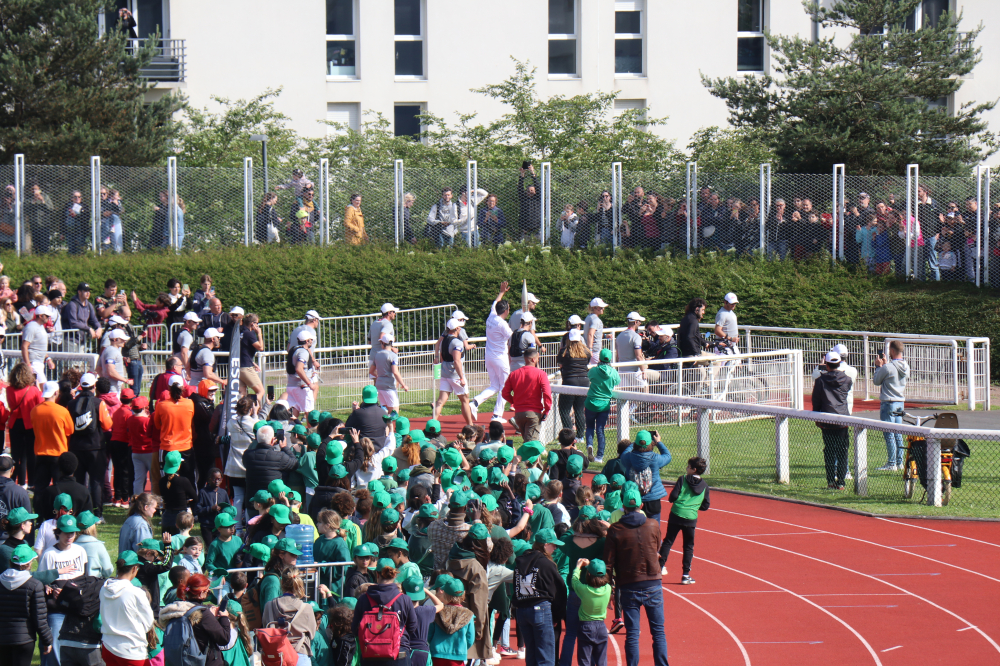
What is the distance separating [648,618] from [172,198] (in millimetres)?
17705

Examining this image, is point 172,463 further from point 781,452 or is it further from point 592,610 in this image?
point 781,452

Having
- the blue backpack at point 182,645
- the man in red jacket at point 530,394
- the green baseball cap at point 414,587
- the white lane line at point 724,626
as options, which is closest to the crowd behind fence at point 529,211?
the man in red jacket at point 530,394

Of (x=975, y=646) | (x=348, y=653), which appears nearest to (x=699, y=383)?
(x=975, y=646)

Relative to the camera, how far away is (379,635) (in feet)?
28.0

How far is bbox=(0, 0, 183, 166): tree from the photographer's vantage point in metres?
29.5

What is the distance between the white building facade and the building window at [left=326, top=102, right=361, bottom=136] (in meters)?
0.04

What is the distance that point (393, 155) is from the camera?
34.2 meters

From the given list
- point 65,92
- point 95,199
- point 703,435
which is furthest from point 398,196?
point 703,435

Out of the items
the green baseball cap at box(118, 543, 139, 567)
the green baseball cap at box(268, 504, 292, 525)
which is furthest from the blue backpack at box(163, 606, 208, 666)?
the green baseball cap at box(268, 504, 292, 525)

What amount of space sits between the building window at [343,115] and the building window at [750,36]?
39.6 ft

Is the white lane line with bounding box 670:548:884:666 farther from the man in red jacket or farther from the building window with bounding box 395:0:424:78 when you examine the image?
the building window with bounding box 395:0:424:78

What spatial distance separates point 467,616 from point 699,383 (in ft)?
37.9

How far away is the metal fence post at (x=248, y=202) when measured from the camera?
25406mm

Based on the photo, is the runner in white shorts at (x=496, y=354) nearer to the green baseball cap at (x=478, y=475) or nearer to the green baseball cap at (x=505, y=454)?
the green baseball cap at (x=505, y=454)
